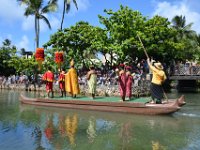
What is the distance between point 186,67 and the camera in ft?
95.3

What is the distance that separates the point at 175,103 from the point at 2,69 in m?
32.8

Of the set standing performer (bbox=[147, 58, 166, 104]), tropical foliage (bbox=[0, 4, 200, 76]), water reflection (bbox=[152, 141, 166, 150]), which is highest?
tropical foliage (bbox=[0, 4, 200, 76])

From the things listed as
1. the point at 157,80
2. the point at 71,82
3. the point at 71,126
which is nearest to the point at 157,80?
the point at 157,80

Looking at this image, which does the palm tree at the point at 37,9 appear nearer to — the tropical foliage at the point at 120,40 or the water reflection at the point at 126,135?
the tropical foliage at the point at 120,40

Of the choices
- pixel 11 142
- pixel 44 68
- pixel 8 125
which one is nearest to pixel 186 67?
pixel 44 68

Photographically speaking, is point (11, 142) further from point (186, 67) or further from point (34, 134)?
point (186, 67)

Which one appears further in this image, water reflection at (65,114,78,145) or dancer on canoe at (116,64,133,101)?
dancer on canoe at (116,64,133,101)

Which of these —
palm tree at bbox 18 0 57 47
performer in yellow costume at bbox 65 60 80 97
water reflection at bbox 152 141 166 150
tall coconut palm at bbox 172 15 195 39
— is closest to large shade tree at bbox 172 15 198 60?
tall coconut palm at bbox 172 15 195 39

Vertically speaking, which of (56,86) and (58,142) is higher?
(56,86)

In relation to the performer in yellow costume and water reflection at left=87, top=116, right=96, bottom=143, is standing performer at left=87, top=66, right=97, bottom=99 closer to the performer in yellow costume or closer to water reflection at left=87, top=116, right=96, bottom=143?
the performer in yellow costume

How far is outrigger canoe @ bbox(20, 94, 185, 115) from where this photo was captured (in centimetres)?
1322

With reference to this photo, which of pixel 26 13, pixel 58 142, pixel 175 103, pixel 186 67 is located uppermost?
pixel 26 13

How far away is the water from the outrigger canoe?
0.99ft

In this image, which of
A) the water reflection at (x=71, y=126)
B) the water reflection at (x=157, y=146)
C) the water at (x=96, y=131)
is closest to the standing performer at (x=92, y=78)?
the water at (x=96, y=131)
